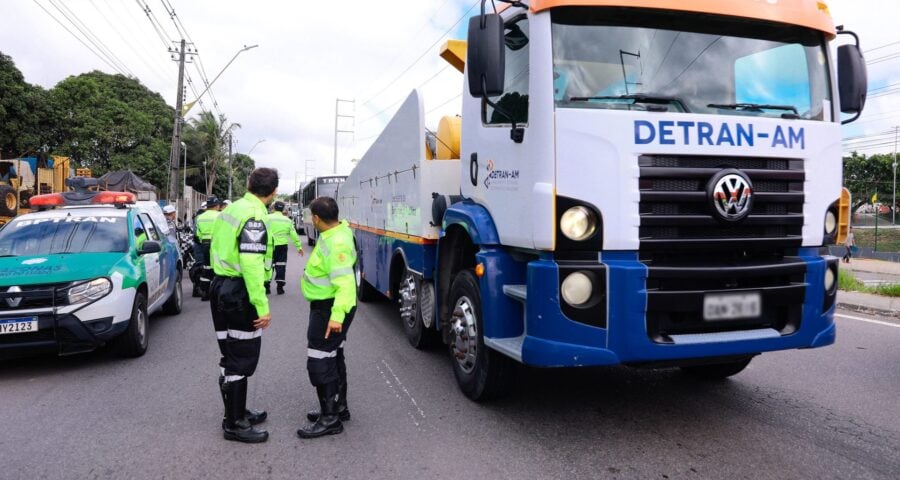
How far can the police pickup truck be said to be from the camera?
5.34 meters

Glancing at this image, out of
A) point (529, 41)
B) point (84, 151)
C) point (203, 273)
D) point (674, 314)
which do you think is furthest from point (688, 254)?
point (84, 151)

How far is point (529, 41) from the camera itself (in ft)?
12.5

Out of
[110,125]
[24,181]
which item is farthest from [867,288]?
[110,125]

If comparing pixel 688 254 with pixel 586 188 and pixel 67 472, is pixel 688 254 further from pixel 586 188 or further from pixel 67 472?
pixel 67 472

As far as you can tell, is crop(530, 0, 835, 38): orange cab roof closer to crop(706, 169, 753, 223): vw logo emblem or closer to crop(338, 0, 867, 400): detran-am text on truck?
crop(338, 0, 867, 400): detran-am text on truck

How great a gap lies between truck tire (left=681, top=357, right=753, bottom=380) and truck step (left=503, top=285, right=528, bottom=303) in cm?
199

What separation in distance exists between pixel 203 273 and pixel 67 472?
6.82 meters

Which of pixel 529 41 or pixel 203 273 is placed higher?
pixel 529 41

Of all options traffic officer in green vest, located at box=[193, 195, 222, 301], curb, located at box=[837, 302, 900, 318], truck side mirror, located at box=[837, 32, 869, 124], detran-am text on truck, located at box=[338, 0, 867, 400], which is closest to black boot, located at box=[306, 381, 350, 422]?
detran-am text on truck, located at box=[338, 0, 867, 400]

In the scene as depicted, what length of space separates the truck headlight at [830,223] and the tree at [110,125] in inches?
1373

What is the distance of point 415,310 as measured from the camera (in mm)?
6270

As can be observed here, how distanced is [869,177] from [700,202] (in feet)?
177

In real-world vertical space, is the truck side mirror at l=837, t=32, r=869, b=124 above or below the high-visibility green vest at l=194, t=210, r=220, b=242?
above

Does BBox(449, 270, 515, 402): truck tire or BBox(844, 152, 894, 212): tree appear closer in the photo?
BBox(449, 270, 515, 402): truck tire
